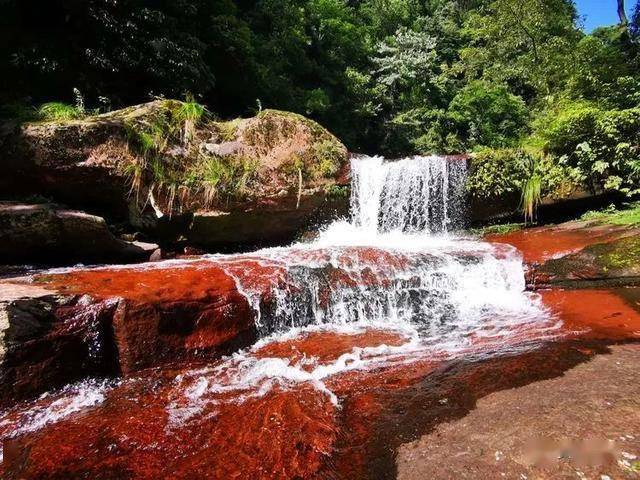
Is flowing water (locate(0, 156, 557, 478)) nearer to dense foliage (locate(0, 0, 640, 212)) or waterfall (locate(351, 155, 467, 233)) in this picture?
waterfall (locate(351, 155, 467, 233))

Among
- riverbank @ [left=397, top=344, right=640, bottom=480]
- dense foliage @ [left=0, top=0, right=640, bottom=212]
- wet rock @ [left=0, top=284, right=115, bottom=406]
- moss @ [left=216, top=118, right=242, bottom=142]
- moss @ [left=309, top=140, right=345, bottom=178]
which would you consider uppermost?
dense foliage @ [left=0, top=0, right=640, bottom=212]

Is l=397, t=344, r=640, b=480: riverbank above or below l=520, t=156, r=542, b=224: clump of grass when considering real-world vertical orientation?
below

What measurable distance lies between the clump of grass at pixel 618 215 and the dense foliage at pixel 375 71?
0.44 metres

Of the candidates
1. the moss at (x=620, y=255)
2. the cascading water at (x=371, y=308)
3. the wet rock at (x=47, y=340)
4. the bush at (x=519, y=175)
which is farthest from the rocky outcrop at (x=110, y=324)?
the bush at (x=519, y=175)

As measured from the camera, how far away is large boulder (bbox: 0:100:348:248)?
6.41 meters

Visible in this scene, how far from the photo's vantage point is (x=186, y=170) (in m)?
7.23

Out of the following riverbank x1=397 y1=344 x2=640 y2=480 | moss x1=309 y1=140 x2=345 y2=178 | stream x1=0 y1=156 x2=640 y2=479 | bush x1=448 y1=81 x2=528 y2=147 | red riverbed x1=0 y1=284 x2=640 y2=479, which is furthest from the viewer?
bush x1=448 y1=81 x2=528 y2=147

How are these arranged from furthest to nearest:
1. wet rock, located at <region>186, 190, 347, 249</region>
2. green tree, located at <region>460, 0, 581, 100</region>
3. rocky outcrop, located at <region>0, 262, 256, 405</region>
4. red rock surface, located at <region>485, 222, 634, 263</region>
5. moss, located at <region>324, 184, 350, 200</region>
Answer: green tree, located at <region>460, 0, 581, 100</region> < moss, located at <region>324, 184, 350, 200</region> < wet rock, located at <region>186, 190, 347, 249</region> < red rock surface, located at <region>485, 222, 634, 263</region> < rocky outcrop, located at <region>0, 262, 256, 405</region>

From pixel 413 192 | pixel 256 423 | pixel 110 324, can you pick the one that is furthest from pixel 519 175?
pixel 110 324

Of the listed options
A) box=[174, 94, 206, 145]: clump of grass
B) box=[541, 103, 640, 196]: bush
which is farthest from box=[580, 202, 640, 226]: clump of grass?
box=[174, 94, 206, 145]: clump of grass

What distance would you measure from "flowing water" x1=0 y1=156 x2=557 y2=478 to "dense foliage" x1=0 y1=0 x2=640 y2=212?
4.32 meters

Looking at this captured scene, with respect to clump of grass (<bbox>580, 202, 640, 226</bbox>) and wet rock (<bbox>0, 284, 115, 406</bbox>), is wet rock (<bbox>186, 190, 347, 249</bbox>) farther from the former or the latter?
clump of grass (<bbox>580, 202, 640, 226</bbox>)

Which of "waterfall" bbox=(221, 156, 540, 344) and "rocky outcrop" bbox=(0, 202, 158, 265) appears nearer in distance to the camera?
"waterfall" bbox=(221, 156, 540, 344)

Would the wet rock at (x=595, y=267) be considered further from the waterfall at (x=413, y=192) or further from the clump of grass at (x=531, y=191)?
the waterfall at (x=413, y=192)
